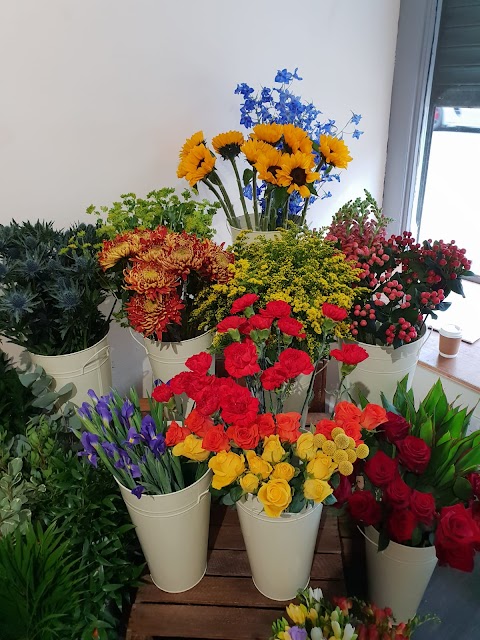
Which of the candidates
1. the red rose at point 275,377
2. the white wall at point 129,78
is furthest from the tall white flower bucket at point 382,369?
the white wall at point 129,78

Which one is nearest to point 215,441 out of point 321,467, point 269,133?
point 321,467

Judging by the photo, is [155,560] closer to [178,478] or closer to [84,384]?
[178,478]

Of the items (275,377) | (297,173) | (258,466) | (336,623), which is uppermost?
(297,173)

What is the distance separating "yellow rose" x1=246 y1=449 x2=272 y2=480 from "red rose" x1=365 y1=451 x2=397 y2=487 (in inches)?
8.8

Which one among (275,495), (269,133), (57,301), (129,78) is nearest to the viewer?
(275,495)

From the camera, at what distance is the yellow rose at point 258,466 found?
750mm

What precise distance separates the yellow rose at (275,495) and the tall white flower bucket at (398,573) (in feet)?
1.08

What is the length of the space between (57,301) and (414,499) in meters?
0.77

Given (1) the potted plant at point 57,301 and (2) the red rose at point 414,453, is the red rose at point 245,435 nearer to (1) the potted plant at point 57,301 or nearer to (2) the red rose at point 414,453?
(2) the red rose at point 414,453

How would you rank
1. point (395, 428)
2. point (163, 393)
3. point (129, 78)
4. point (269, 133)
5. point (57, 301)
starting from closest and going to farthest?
1. point (163, 393)
2. point (395, 428)
3. point (57, 301)
4. point (269, 133)
5. point (129, 78)

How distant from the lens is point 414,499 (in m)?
0.85

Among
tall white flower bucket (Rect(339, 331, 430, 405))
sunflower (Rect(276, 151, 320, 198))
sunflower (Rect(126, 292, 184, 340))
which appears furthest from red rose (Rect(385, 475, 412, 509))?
sunflower (Rect(276, 151, 320, 198))

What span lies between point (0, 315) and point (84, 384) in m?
0.24

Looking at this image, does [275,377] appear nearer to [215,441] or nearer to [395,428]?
[215,441]
